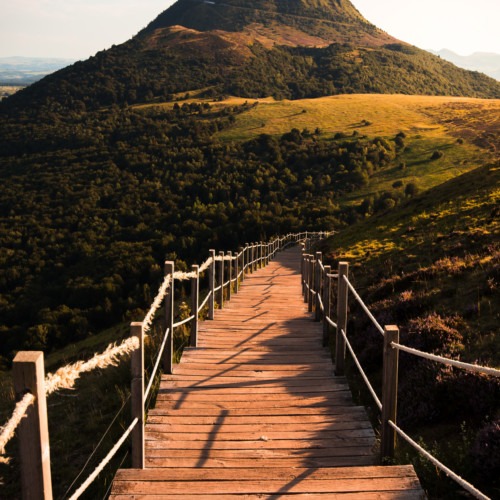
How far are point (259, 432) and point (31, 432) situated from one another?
2.70 metres

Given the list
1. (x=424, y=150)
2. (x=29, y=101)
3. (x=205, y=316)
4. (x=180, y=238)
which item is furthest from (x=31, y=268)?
(x=29, y=101)

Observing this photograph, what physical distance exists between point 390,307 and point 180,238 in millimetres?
64490

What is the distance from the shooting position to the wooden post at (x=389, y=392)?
3.91 m

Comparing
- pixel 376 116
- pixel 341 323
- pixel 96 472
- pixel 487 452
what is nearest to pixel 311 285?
pixel 341 323

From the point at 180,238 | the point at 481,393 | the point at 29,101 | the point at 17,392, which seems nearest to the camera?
the point at 17,392

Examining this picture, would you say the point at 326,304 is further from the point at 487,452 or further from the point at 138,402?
the point at 138,402

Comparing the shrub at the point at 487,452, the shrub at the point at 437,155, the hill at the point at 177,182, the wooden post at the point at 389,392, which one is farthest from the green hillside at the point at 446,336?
the shrub at the point at 437,155

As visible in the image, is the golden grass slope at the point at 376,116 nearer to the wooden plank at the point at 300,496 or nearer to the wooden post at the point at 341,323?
the wooden post at the point at 341,323

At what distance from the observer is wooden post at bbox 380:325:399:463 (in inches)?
154

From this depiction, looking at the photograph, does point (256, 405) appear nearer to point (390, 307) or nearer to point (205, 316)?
point (390, 307)

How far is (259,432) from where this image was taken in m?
4.50

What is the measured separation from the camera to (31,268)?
70500 mm

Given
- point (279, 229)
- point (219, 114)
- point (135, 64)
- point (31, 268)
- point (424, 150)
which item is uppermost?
point (135, 64)

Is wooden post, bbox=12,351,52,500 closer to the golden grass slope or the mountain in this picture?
the golden grass slope
